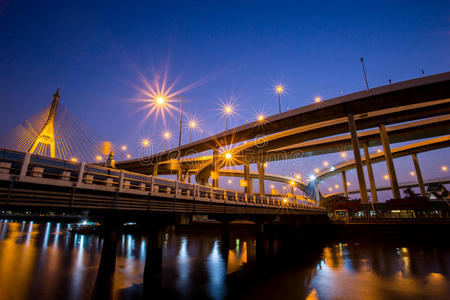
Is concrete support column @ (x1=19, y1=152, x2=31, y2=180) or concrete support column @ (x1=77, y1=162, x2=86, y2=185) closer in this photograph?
concrete support column @ (x1=19, y1=152, x2=31, y2=180)

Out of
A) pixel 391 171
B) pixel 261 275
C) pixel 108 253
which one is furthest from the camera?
pixel 391 171

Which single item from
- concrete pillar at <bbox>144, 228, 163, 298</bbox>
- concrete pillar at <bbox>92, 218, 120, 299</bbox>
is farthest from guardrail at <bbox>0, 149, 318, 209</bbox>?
concrete pillar at <bbox>92, 218, 120, 299</bbox>

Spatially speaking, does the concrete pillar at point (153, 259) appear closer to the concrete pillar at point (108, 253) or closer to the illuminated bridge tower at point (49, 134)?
the concrete pillar at point (108, 253)

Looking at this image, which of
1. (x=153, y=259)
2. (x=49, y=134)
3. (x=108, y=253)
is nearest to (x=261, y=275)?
(x=153, y=259)

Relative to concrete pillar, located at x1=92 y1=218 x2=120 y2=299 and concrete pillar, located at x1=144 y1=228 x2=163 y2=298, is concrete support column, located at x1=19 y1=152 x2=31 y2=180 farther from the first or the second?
concrete pillar, located at x1=144 y1=228 x2=163 y2=298

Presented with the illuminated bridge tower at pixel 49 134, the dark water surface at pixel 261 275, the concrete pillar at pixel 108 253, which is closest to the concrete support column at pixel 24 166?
the concrete pillar at pixel 108 253

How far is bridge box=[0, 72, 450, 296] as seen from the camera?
9641mm

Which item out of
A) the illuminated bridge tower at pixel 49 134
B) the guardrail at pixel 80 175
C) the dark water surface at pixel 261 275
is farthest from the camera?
the illuminated bridge tower at pixel 49 134

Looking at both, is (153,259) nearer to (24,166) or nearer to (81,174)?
(81,174)

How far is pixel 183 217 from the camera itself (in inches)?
687

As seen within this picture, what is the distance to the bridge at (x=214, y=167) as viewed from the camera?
9641mm

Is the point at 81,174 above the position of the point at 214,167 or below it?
below

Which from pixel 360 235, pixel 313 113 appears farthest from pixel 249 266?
pixel 313 113

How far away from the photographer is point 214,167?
56250 millimetres
